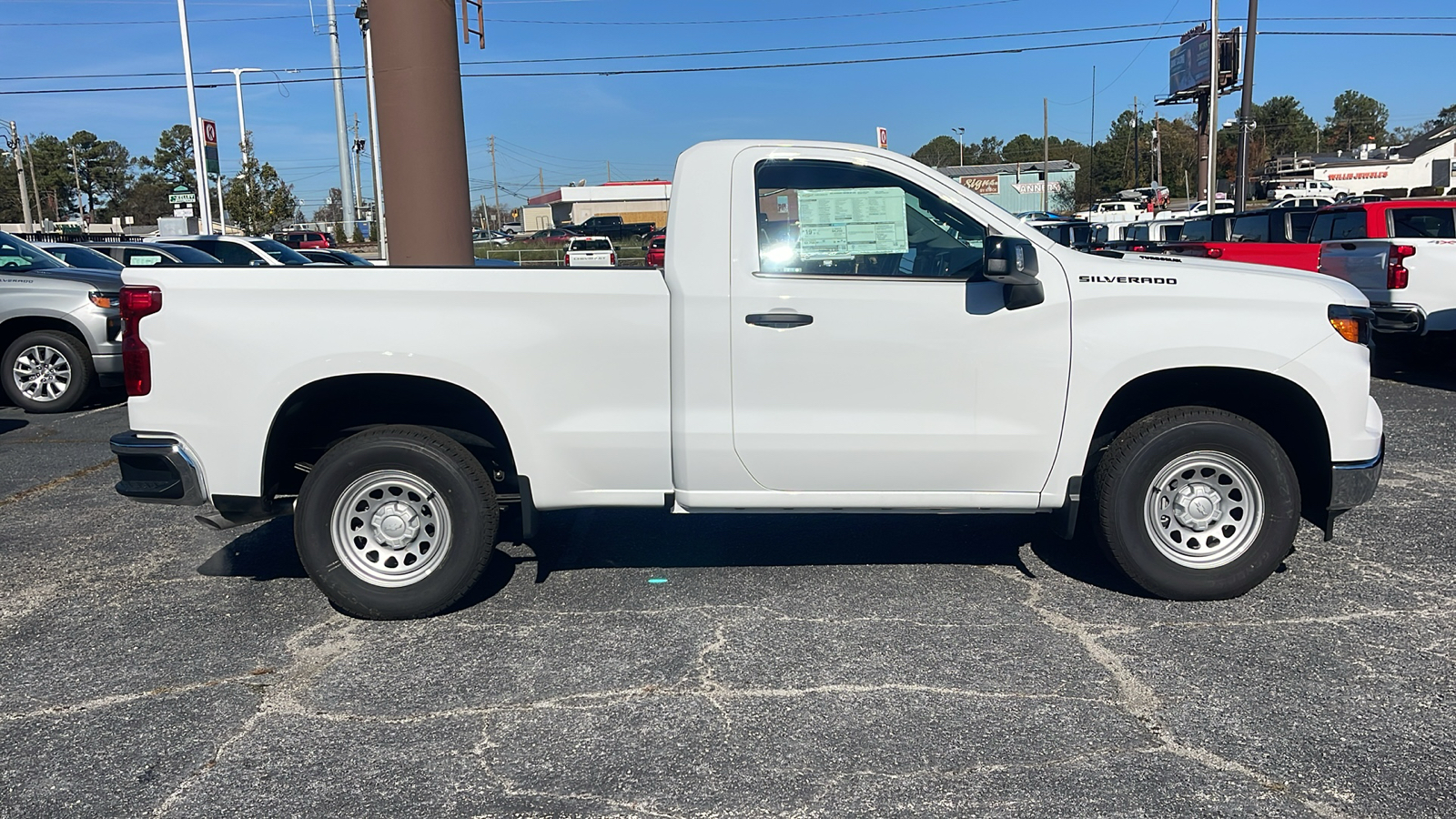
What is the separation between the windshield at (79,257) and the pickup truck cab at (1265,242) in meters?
13.1

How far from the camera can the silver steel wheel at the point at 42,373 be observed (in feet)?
33.9

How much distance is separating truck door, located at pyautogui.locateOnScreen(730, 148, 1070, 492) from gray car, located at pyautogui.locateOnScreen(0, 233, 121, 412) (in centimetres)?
814

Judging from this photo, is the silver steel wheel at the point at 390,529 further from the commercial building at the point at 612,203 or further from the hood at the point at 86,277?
the commercial building at the point at 612,203

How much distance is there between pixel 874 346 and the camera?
14.8ft

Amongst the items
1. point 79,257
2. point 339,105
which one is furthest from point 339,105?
point 79,257

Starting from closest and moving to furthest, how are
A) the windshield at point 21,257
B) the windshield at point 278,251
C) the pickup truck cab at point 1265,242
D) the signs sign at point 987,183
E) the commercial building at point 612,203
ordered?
the windshield at point 21,257
the pickup truck cab at point 1265,242
the windshield at point 278,251
the signs sign at point 987,183
the commercial building at point 612,203

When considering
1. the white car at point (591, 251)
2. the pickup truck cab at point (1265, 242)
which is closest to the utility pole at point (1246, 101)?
the pickup truck cab at point (1265, 242)

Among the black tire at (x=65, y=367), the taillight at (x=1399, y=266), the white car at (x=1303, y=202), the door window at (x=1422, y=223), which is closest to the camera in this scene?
the black tire at (x=65, y=367)

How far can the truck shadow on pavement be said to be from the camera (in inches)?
214

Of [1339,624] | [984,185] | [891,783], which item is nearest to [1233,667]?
[1339,624]

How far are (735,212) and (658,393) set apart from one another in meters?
0.83

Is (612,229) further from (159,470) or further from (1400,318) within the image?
(159,470)

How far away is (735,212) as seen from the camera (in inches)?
181

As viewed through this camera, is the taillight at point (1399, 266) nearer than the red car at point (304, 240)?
Yes
